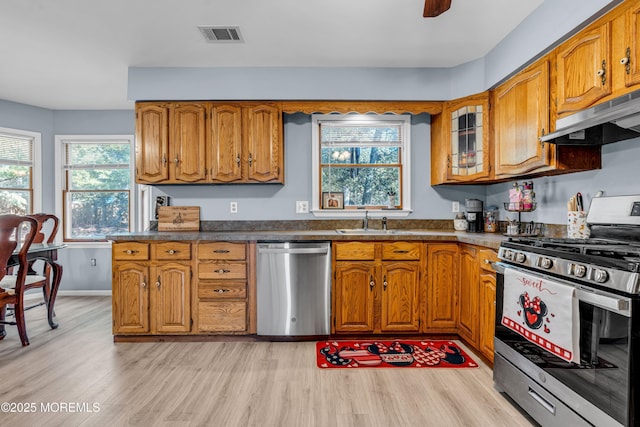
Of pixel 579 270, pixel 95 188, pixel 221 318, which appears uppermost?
pixel 95 188

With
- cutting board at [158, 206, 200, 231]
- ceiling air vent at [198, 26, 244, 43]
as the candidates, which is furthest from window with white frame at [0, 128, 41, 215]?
ceiling air vent at [198, 26, 244, 43]

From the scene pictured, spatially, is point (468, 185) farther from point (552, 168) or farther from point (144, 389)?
point (144, 389)

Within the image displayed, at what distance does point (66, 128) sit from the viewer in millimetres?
4738

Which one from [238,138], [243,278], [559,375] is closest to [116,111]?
[238,138]

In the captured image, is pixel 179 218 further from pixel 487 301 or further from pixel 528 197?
pixel 528 197

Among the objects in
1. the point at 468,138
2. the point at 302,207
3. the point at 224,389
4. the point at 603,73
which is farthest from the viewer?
the point at 302,207

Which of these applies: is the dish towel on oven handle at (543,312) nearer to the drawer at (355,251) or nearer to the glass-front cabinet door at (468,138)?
the drawer at (355,251)

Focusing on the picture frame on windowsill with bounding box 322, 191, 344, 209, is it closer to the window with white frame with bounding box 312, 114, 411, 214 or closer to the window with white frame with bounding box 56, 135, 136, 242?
the window with white frame with bounding box 312, 114, 411, 214

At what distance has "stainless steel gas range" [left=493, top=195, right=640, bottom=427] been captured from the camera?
4.55 ft

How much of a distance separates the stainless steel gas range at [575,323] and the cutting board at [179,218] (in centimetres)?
282

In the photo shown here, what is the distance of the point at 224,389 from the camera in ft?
7.41

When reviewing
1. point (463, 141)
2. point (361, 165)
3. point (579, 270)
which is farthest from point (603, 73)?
point (361, 165)

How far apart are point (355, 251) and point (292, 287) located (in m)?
0.64

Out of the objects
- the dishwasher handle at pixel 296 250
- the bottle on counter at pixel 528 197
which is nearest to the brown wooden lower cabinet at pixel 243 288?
the dishwasher handle at pixel 296 250
